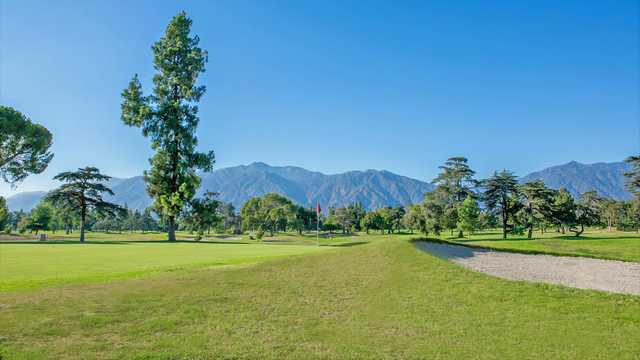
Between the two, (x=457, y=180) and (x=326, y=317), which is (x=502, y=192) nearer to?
(x=457, y=180)

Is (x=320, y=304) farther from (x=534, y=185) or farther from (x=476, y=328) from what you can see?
(x=534, y=185)

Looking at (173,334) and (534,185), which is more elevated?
(534,185)

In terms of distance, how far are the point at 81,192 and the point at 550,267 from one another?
73736mm

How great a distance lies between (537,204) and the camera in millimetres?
73312

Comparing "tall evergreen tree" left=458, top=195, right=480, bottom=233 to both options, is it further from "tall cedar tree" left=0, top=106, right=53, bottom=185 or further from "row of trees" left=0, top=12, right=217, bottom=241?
"tall cedar tree" left=0, top=106, right=53, bottom=185

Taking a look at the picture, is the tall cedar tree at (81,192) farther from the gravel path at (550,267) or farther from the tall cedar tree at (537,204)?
the tall cedar tree at (537,204)

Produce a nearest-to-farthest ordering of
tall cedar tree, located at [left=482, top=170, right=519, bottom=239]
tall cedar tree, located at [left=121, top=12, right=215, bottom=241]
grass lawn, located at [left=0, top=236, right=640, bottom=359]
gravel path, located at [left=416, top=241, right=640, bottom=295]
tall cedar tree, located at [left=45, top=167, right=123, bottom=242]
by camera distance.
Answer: grass lawn, located at [left=0, top=236, right=640, bottom=359] → gravel path, located at [left=416, top=241, right=640, bottom=295] → tall cedar tree, located at [left=121, top=12, right=215, bottom=241] → tall cedar tree, located at [left=45, top=167, right=123, bottom=242] → tall cedar tree, located at [left=482, top=170, right=519, bottom=239]

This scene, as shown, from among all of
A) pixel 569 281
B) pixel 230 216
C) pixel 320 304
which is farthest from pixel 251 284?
pixel 230 216

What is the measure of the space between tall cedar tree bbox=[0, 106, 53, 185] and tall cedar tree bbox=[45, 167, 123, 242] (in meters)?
11.3

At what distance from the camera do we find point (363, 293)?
12117 mm

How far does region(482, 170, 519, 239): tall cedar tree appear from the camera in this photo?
76419 millimetres

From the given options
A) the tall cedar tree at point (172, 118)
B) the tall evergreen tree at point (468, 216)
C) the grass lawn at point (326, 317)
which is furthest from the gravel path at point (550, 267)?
the tall evergreen tree at point (468, 216)

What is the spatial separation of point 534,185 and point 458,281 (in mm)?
74836

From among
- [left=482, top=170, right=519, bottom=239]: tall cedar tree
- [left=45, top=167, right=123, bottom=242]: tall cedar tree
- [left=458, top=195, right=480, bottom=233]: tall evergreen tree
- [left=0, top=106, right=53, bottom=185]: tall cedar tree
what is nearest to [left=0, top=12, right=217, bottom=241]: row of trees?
[left=0, top=106, right=53, bottom=185]: tall cedar tree
